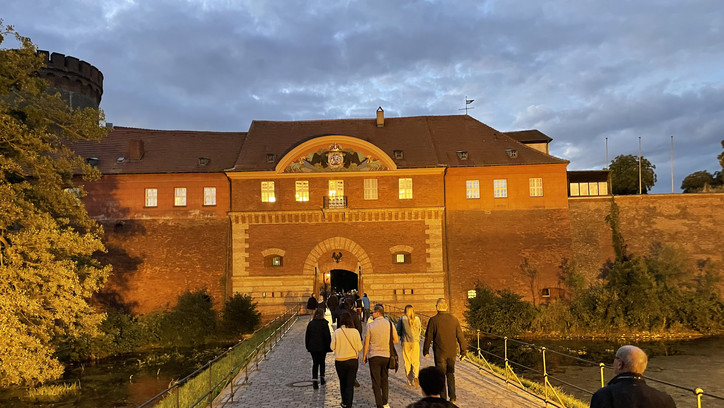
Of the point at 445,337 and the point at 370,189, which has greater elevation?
the point at 370,189

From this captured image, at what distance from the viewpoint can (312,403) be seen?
37.8 ft

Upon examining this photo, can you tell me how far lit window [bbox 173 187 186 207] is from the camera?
34.3 m

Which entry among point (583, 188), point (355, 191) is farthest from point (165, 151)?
point (583, 188)

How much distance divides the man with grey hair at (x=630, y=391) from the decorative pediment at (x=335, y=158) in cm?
2806

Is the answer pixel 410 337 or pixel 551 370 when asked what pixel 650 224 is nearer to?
pixel 551 370

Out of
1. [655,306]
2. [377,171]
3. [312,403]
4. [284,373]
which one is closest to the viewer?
[312,403]

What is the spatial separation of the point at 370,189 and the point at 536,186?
9.69 meters

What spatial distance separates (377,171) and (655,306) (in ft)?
54.3

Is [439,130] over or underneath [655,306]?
over

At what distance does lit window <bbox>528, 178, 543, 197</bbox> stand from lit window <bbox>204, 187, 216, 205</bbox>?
1856 centimetres

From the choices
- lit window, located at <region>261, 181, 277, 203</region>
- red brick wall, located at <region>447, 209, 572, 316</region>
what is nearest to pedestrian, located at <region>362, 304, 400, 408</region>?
red brick wall, located at <region>447, 209, 572, 316</region>

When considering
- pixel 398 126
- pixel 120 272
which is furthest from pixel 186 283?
pixel 398 126

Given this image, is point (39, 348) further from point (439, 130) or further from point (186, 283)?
point (439, 130)

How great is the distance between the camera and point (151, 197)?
112ft
